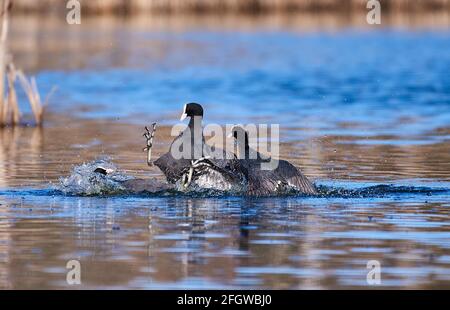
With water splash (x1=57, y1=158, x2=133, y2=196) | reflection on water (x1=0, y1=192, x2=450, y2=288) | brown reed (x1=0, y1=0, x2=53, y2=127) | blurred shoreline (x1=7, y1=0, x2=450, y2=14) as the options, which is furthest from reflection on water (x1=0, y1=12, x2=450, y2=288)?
blurred shoreline (x1=7, y1=0, x2=450, y2=14)

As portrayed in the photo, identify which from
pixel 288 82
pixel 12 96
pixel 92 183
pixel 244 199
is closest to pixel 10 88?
pixel 12 96

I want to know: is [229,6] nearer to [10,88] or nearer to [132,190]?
[10,88]

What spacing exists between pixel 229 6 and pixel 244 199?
49556 millimetres

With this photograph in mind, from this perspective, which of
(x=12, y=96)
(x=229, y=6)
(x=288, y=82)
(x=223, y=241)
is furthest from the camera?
(x=229, y=6)

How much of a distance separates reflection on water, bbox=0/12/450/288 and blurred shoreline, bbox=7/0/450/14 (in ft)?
68.0

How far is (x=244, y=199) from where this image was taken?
1229 cm

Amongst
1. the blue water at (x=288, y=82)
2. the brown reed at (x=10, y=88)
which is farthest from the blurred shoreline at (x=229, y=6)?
the brown reed at (x=10, y=88)

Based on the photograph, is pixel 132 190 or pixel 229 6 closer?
pixel 132 190

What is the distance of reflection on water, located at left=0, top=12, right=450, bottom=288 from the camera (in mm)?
8664

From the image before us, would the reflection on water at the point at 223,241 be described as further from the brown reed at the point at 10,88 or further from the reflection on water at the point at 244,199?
the brown reed at the point at 10,88

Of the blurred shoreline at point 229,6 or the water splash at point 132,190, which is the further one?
the blurred shoreline at point 229,6

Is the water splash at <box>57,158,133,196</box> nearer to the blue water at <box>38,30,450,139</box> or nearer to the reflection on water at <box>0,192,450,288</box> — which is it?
the reflection on water at <box>0,192,450,288</box>

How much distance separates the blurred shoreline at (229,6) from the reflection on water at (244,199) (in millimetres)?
20727

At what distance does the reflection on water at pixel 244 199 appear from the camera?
8.66 m
